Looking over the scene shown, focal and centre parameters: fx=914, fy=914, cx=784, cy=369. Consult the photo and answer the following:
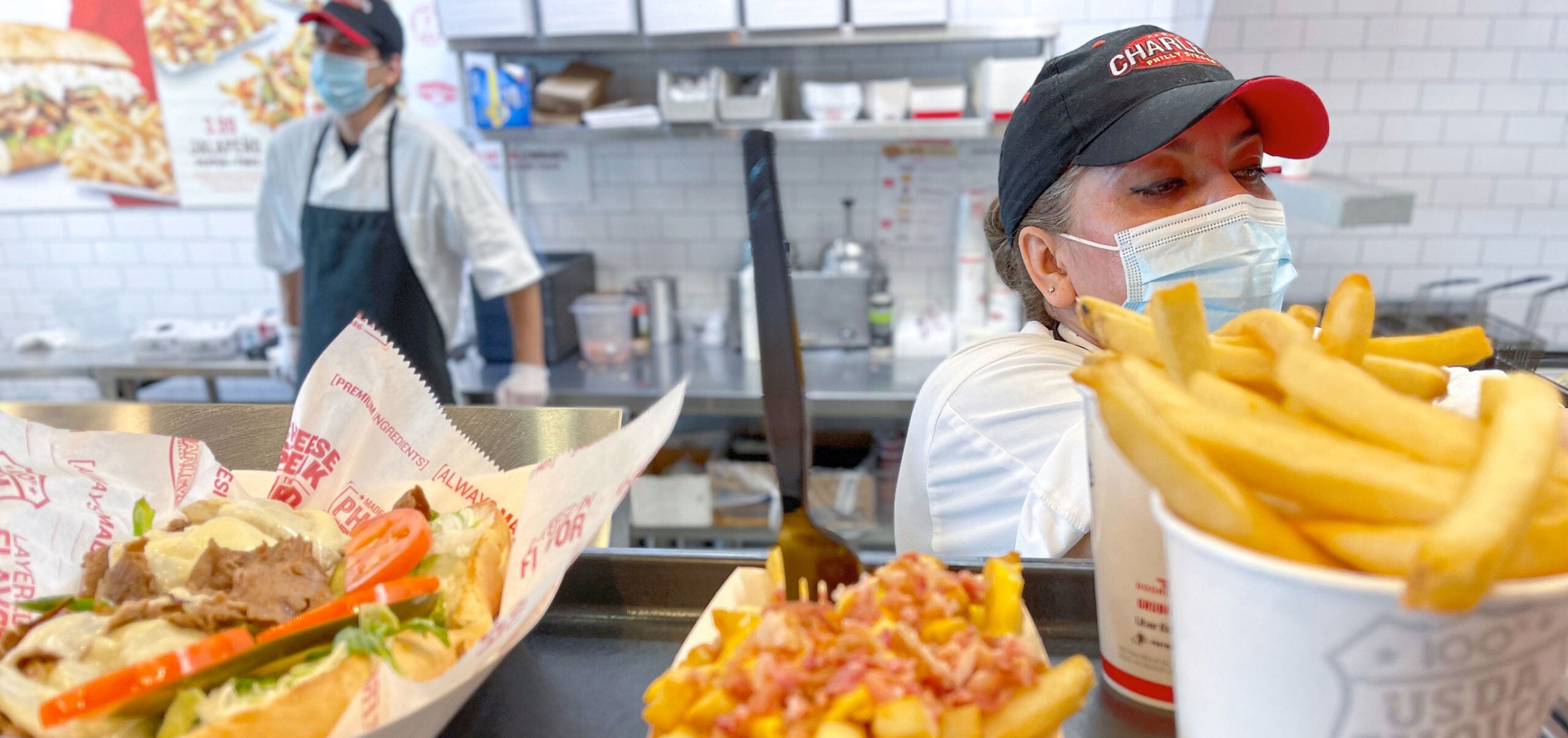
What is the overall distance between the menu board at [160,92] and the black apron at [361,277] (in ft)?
4.35

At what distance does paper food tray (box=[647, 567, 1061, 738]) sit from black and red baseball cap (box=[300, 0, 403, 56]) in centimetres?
301

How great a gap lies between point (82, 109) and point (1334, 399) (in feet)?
18.8

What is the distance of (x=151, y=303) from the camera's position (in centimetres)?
480

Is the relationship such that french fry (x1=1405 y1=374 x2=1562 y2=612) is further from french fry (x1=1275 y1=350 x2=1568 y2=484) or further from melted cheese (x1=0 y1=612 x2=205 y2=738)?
melted cheese (x1=0 y1=612 x2=205 y2=738)

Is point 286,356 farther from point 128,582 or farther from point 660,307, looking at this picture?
point 128,582

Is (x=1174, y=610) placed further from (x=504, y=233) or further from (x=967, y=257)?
(x=967, y=257)

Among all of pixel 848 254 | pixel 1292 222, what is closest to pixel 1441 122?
pixel 1292 222

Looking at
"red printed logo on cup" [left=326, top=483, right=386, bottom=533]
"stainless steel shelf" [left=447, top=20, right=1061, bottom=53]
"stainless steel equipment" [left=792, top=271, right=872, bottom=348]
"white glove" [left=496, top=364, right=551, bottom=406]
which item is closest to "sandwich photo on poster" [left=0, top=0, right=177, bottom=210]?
"stainless steel shelf" [left=447, top=20, right=1061, bottom=53]

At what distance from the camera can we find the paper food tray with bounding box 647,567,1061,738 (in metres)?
0.70

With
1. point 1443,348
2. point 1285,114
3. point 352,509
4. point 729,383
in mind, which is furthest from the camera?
point 729,383

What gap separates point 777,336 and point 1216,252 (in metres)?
1.06

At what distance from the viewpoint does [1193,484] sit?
20.0 inches

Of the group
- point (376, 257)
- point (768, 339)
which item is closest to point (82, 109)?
point (376, 257)

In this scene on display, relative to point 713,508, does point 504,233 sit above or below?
above
